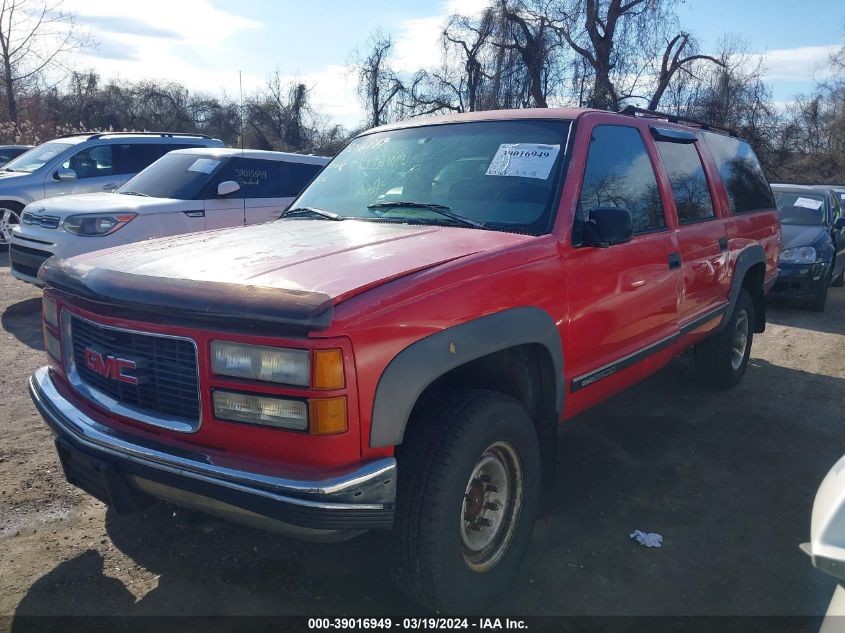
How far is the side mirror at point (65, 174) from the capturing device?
10016mm

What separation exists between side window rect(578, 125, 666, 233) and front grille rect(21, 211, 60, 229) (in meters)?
5.72

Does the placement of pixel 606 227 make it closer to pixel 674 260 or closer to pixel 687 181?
pixel 674 260

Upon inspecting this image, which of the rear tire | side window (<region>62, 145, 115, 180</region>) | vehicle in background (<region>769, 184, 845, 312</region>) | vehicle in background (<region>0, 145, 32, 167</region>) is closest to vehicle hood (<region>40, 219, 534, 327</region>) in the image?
the rear tire

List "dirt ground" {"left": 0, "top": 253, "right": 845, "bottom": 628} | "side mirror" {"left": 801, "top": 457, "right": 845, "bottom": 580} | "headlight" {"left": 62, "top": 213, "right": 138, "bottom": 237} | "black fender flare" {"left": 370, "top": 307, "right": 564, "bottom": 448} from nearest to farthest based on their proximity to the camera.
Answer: "side mirror" {"left": 801, "top": 457, "right": 845, "bottom": 580} → "black fender flare" {"left": 370, "top": 307, "right": 564, "bottom": 448} → "dirt ground" {"left": 0, "top": 253, "right": 845, "bottom": 628} → "headlight" {"left": 62, "top": 213, "right": 138, "bottom": 237}

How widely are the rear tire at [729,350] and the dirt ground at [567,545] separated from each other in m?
0.64

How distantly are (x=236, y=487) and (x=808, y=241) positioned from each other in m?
9.13

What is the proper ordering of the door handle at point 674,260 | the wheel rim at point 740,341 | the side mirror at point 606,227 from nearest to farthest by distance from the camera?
the side mirror at point 606,227, the door handle at point 674,260, the wheel rim at point 740,341

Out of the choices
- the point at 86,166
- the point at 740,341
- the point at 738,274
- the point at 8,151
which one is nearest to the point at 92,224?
the point at 86,166

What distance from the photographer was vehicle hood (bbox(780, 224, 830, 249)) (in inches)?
363

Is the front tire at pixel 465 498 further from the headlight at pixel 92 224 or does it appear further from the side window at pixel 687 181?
the headlight at pixel 92 224

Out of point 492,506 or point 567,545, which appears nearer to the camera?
point 492,506

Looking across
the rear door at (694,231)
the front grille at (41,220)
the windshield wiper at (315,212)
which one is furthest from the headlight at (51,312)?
the front grille at (41,220)

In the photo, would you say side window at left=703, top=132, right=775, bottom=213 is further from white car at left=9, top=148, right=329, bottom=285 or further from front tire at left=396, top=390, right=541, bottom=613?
white car at left=9, top=148, right=329, bottom=285

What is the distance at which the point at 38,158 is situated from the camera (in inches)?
415
